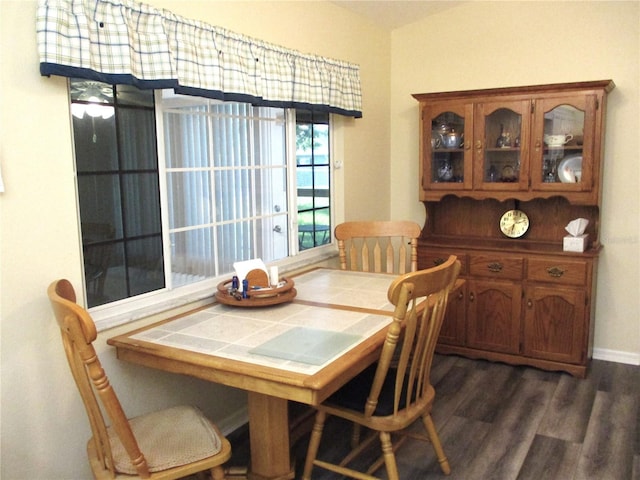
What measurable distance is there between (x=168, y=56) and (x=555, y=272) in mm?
2480

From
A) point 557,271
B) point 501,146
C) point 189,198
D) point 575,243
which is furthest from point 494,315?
point 189,198

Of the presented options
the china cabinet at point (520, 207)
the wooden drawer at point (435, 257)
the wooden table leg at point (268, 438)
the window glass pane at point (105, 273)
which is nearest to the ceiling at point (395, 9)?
the china cabinet at point (520, 207)

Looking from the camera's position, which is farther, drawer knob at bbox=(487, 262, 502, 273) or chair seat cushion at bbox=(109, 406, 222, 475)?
drawer knob at bbox=(487, 262, 502, 273)

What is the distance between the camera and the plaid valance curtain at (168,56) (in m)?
1.83

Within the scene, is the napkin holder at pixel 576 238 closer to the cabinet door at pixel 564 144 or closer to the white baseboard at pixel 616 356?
the cabinet door at pixel 564 144

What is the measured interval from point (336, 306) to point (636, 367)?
228 centimetres

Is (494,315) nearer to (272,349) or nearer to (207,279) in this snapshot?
(207,279)

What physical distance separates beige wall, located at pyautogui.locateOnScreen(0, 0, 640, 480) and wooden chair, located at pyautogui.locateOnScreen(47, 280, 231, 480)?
19 centimetres

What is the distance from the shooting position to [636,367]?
3.54 m

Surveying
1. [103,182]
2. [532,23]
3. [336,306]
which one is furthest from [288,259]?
[532,23]

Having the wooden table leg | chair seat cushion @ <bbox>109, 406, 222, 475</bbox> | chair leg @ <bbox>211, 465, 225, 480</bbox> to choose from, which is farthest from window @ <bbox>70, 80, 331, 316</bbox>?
chair leg @ <bbox>211, 465, 225, 480</bbox>

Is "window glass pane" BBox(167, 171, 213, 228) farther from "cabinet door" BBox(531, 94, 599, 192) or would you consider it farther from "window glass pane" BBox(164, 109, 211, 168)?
"cabinet door" BBox(531, 94, 599, 192)

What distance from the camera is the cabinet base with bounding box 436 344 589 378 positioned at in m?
3.35

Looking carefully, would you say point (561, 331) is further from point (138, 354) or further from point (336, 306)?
point (138, 354)
